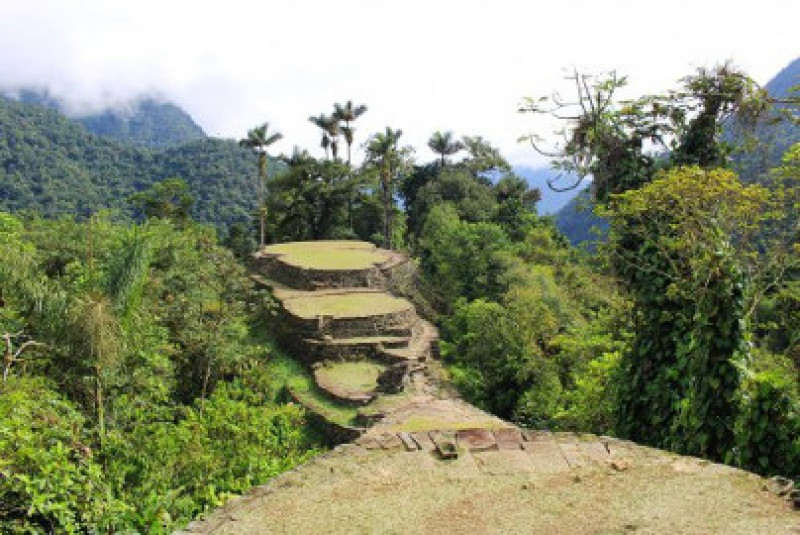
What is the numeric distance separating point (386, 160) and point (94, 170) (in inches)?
1513

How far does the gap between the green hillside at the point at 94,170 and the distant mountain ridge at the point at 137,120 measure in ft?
160

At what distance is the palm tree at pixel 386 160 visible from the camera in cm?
2841

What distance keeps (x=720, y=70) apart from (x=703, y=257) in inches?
89.1

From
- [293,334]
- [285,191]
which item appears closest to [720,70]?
[293,334]

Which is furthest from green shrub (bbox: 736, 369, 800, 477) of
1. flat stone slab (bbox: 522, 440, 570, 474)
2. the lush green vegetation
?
the lush green vegetation

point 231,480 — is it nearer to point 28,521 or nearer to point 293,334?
point 28,521

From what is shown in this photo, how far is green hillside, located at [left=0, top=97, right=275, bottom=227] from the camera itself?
4678cm

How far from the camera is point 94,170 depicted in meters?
56.6

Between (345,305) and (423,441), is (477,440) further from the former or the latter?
(345,305)

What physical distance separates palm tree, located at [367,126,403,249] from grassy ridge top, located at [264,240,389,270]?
13.9ft

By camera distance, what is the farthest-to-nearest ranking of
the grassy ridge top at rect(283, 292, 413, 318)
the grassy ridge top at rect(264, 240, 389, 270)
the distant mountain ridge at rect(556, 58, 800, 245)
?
the grassy ridge top at rect(264, 240, 389, 270) < the grassy ridge top at rect(283, 292, 413, 318) < the distant mountain ridge at rect(556, 58, 800, 245)

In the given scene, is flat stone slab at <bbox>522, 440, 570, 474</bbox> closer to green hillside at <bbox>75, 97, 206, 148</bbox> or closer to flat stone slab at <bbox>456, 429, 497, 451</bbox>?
flat stone slab at <bbox>456, 429, 497, 451</bbox>

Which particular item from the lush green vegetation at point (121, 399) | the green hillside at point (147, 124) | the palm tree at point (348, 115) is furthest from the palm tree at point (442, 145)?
the green hillside at point (147, 124)

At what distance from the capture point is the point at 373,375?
15.1 meters
